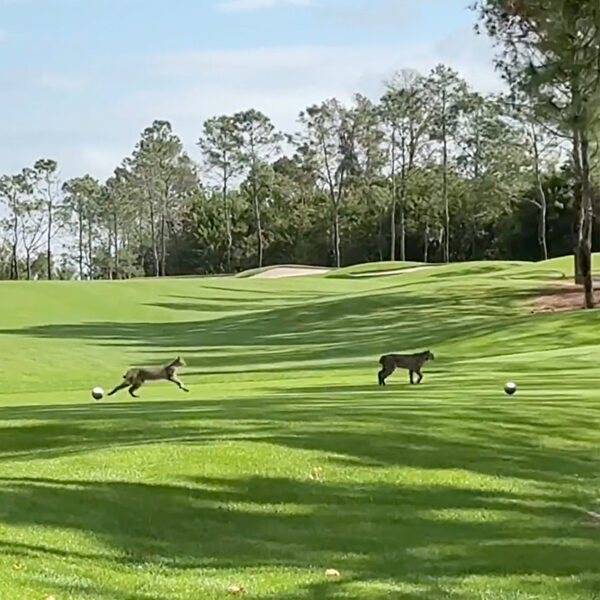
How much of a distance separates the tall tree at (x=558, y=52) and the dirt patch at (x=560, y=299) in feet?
45.7

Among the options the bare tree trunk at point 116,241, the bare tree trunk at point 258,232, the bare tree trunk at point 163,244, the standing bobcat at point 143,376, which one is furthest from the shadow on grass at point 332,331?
the bare tree trunk at point 116,241

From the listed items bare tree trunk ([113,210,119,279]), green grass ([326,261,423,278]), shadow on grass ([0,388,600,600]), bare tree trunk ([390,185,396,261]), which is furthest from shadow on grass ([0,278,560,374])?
bare tree trunk ([113,210,119,279])

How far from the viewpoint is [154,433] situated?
42.8 ft

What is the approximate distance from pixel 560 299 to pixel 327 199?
63324 mm

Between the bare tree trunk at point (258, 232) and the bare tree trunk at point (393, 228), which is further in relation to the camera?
the bare tree trunk at point (258, 232)

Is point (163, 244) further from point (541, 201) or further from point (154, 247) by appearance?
point (541, 201)

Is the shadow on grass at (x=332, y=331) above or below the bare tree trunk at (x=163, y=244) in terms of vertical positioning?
below

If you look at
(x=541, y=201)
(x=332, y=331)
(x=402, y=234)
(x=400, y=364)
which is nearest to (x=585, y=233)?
(x=332, y=331)

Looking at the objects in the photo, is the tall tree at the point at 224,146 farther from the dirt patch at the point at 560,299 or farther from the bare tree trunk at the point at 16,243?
the dirt patch at the point at 560,299

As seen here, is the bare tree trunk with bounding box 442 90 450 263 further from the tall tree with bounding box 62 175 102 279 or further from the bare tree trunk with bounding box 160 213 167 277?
the tall tree with bounding box 62 175 102 279

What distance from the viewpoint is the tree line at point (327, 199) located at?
291 feet

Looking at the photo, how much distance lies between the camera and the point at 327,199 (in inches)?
4208

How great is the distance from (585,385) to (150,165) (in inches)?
4204

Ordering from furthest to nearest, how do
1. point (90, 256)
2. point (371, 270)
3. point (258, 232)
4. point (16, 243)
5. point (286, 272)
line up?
point (90, 256), point (16, 243), point (258, 232), point (286, 272), point (371, 270)
